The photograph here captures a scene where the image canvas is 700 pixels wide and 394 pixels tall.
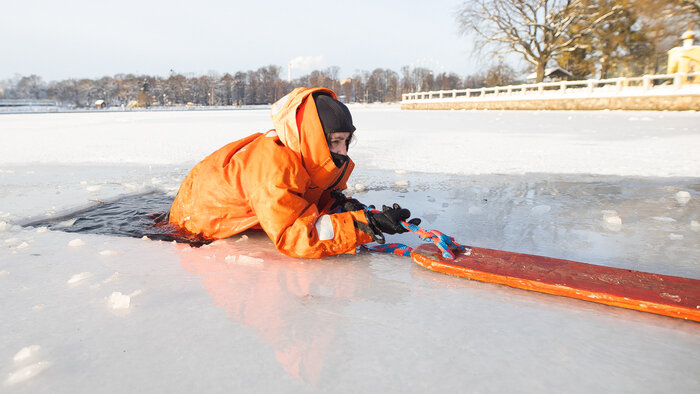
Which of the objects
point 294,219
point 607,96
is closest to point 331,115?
point 294,219

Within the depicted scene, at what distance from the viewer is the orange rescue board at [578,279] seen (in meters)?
1.50

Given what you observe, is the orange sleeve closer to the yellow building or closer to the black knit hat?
the black knit hat

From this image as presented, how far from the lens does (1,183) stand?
4.09 meters

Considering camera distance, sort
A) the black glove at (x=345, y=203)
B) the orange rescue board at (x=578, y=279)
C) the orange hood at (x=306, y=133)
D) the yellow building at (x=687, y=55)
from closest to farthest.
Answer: the orange rescue board at (x=578, y=279), the orange hood at (x=306, y=133), the black glove at (x=345, y=203), the yellow building at (x=687, y=55)

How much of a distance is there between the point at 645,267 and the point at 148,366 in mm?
2109

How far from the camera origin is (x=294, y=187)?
1.95m

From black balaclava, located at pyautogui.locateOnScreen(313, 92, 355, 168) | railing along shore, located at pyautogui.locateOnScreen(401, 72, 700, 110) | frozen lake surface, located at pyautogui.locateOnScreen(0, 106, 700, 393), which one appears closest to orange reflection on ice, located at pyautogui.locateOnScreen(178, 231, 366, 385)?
frozen lake surface, located at pyautogui.locateOnScreen(0, 106, 700, 393)

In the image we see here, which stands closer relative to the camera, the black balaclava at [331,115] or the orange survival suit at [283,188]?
the orange survival suit at [283,188]

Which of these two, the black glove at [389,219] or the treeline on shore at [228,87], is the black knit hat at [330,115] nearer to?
the black glove at [389,219]

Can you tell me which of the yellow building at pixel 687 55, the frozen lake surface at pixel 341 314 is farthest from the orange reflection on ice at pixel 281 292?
the yellow building at pixel 687 55

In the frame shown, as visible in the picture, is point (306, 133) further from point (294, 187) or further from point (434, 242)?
point (434, 242)

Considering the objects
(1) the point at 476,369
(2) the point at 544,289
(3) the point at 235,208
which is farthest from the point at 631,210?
(3) the point at 235,208

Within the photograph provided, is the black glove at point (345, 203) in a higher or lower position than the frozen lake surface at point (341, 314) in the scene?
higher

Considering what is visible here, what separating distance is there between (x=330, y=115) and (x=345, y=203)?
52 centimetres
